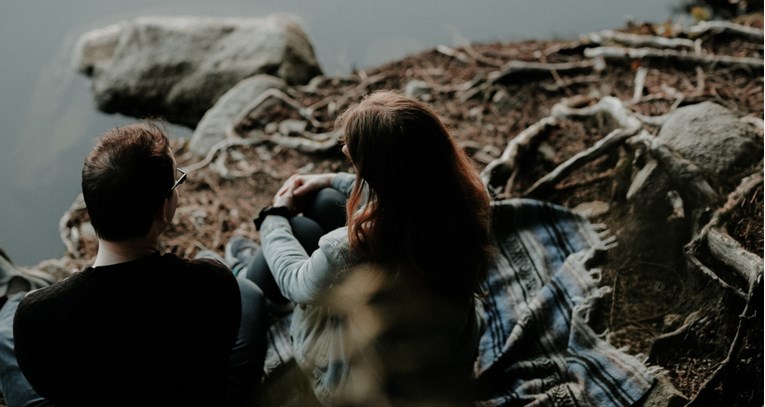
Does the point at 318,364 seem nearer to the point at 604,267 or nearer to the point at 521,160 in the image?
the point at 604,267

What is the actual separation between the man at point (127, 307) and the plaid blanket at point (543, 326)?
75cm

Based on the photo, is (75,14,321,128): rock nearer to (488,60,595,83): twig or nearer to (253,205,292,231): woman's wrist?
(488,60,595,83): twig

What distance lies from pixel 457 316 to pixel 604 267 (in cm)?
101

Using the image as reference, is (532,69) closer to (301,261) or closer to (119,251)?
(301,261)

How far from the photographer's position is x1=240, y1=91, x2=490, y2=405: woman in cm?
162

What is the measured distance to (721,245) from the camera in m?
2.41

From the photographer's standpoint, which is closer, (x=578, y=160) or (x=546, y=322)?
(x=546, y=322)

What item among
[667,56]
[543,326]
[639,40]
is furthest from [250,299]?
[639,40]

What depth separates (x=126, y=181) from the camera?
154 centimetres

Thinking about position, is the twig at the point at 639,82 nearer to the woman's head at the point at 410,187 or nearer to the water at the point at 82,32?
the water at the point at 82,32

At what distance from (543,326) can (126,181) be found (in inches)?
63.7

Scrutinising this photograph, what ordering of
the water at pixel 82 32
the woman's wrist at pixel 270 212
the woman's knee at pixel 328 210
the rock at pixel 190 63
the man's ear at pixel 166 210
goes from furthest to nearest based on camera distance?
the rock at pixel 190 63 < the water at pixel 82 32 < the woman's knee at pixel 328 210 < the woman's wrist at pixel 270 212 < the man's ear at pixel 166 210

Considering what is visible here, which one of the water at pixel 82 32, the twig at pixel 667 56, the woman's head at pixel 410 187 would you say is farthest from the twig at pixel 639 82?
the woman's head at pixel 410 187

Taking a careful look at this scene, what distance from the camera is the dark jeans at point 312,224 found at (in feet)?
7.37
